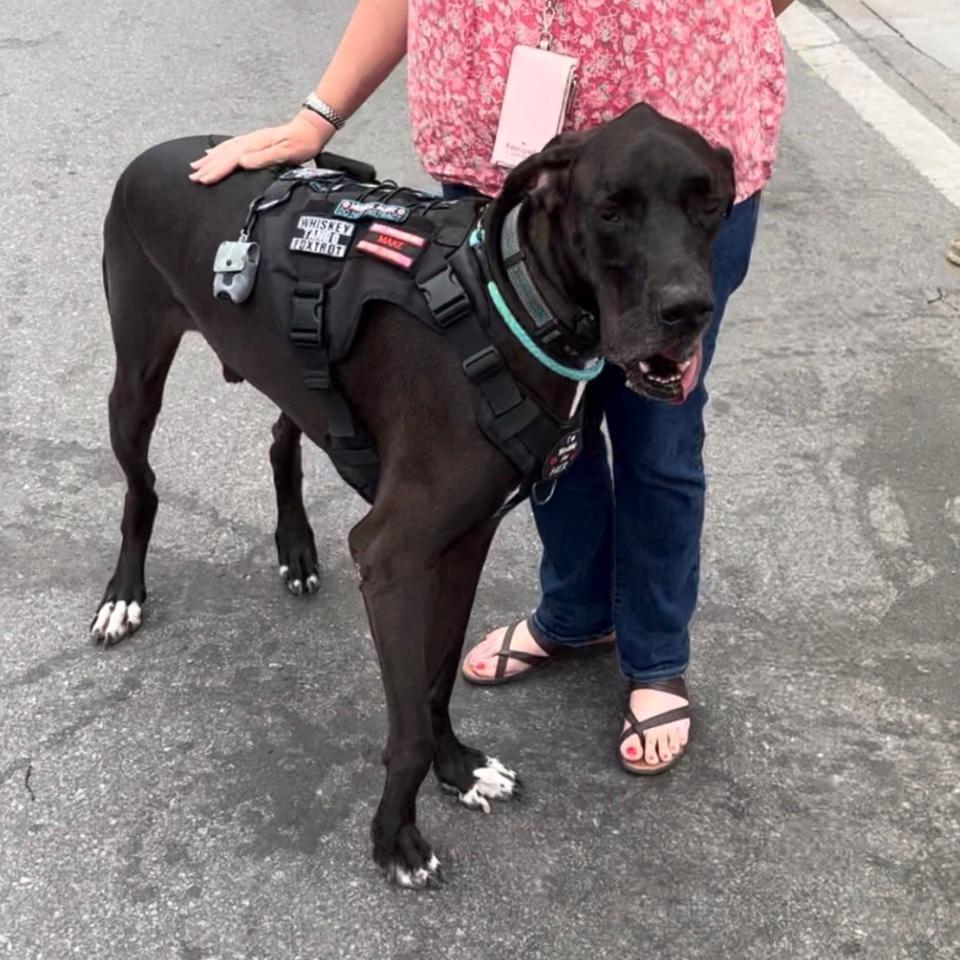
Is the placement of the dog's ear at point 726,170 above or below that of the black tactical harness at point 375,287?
above

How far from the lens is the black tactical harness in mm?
2391

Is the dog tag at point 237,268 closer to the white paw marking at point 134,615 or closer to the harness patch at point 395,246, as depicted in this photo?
the harness patch at point 395,246

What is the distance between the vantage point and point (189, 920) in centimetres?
261

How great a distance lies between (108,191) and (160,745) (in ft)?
11.3

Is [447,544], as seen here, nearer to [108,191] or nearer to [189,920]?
[189,920]

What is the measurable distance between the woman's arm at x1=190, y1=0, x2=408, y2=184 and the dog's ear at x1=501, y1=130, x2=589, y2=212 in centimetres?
72

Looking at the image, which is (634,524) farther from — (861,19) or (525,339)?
(861,19)

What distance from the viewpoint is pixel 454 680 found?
288cm

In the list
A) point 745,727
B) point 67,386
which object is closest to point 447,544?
point 745,727

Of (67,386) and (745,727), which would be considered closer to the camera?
(745,727)

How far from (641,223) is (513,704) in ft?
4.80

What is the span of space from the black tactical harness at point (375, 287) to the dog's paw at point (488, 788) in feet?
2.20

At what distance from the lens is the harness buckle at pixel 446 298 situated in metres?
2.39

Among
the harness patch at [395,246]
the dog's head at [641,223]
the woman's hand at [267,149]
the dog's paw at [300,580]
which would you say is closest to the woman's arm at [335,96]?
the woman's hand at [267,149]
